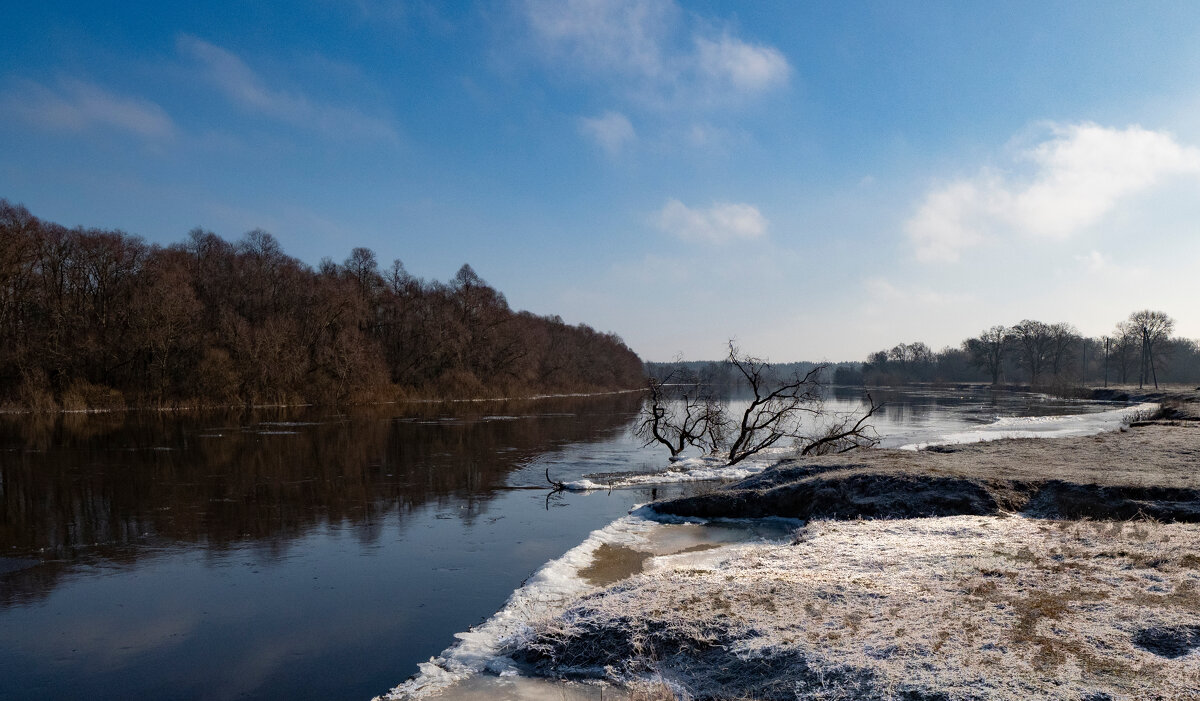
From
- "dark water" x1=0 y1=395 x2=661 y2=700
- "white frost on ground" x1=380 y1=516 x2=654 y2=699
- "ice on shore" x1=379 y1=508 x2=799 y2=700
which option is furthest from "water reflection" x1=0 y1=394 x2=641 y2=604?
"white frost on ground" x1=380 y1=516 x2=654 y2=699

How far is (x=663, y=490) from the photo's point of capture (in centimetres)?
1811

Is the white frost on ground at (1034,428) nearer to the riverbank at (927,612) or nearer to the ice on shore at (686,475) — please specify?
the ice on shore at (686,475)

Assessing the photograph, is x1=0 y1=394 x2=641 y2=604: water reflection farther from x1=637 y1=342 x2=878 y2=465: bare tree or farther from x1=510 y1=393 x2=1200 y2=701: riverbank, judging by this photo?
x1=510 y1=393 x2=1200 y2=701: riverbank

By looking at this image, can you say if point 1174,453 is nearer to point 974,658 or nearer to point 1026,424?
point 974,658

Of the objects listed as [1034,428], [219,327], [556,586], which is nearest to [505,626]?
[556,586]

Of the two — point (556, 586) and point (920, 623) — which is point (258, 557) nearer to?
point (556, 586)

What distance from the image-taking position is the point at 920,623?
229 inches

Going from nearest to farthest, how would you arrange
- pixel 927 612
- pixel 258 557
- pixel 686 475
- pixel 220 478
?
pixel 927 612, pixel 258 557, pixel 220 478, pixel 686 475

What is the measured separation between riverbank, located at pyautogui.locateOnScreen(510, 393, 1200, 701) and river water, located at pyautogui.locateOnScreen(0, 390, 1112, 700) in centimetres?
232

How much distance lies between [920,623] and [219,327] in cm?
5486

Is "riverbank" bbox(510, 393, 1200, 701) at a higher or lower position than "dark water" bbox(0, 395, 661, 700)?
higher

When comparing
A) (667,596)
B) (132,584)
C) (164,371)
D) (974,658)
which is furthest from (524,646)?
(164,371)

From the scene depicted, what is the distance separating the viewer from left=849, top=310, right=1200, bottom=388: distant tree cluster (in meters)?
85.6

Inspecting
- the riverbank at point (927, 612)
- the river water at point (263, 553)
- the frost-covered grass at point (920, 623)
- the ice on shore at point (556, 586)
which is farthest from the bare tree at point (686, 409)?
the frost-covered grass at point (920, 623)
